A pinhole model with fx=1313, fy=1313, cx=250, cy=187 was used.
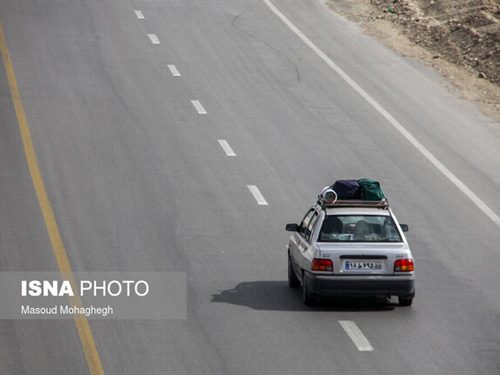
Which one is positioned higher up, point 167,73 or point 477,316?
point 477,316

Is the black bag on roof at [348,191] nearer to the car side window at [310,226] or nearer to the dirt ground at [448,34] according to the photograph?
the car side window at [310,226]

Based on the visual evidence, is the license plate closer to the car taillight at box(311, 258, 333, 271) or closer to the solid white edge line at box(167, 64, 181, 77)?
the car taillight at box(311, 258, 333, 271)

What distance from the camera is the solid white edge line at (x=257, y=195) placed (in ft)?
88.8

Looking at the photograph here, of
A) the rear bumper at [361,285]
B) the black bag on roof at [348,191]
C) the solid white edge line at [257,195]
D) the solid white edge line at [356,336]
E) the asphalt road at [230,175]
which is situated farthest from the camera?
the solid white edge line at [257,195]

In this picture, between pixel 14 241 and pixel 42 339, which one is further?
pixel 14 241

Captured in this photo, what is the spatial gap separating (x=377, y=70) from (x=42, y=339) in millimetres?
20980

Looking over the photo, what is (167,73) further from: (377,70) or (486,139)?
(486,139)

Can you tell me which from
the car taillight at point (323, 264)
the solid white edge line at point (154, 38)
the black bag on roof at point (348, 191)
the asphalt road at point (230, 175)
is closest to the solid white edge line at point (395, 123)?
the asphalt road at point (230, 175)

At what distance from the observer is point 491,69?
3669cm

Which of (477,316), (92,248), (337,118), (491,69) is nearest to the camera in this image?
(477,316)

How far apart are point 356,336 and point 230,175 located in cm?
1087

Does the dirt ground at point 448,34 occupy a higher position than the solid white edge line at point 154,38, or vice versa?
the dirt ground at point 448,34

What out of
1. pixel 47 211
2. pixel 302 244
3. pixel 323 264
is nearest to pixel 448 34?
pixel 47 211

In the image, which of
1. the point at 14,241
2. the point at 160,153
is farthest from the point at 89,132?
the point at 14,241
